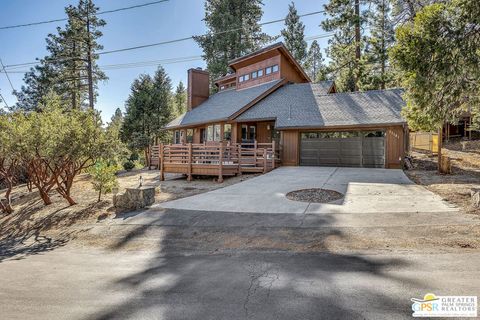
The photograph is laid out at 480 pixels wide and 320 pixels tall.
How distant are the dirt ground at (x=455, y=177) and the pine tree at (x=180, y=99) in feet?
126

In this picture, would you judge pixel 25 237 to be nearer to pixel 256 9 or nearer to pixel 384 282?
pixel 384 282

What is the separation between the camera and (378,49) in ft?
72.0

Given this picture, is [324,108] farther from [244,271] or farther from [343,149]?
[244,271]

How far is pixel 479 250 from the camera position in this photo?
476 cm

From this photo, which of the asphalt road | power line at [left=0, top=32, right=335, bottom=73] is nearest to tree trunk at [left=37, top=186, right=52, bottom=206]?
the asphalt road

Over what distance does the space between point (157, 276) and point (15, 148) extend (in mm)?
9071

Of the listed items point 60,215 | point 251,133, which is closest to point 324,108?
point 251,133

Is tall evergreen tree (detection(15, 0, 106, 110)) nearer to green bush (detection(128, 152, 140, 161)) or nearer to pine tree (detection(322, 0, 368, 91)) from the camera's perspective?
green bush (detection(128, 152, 140, 161))

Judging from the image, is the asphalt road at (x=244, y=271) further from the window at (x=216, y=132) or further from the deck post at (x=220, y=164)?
the window at (x=216, y=132)

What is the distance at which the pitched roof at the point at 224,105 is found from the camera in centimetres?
2004

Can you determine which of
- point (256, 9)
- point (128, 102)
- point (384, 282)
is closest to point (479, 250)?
point (384, 282)

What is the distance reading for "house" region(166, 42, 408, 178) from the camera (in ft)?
52.4

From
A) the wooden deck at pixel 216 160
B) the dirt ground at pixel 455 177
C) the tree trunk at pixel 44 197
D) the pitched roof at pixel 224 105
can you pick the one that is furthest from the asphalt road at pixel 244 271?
the pitched roof at pixel 224 105

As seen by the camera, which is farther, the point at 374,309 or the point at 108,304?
the point at 108,304
